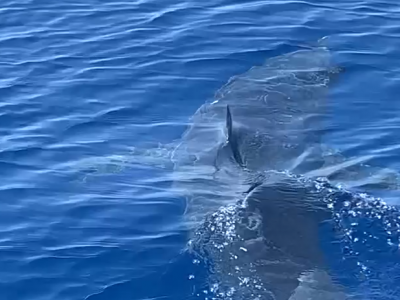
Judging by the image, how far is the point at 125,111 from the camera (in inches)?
625

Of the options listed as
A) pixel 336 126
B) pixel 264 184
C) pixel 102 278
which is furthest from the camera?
pixel 336 126

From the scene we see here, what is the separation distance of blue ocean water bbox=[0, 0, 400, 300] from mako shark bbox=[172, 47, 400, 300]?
0.32 meters

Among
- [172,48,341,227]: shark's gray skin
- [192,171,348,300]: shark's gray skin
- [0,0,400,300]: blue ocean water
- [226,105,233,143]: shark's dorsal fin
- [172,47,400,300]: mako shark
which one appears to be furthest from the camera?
[172,48,341,227]: shark's gray skin

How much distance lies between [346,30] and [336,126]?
4235mm

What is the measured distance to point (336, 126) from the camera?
15250 mm

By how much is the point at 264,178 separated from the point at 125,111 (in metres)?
3.54

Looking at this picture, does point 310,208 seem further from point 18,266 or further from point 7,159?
point 7,159

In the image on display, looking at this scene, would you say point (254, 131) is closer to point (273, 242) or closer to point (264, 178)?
point (264, 178)

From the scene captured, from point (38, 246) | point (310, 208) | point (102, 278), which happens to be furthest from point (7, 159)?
point (310, 208)

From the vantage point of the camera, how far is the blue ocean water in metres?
11.8

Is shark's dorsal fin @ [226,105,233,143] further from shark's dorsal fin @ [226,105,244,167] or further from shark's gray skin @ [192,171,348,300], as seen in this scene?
shark's gray skin @ [192,171,348,300]

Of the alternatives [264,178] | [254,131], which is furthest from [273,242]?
[254,131]

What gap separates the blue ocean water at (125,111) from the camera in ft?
38.7


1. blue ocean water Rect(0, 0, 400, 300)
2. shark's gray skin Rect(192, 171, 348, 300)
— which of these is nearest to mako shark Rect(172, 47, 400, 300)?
shark's gray skin Rect(192, 171, 348, 300)
